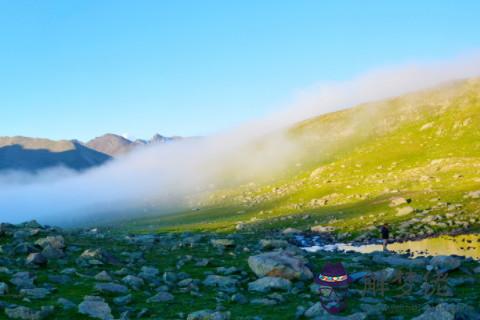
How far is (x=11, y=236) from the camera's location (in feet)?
158

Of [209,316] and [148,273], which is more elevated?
[148,273]

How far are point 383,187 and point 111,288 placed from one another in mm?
94441

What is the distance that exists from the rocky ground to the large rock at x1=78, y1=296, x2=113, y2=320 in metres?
0.05

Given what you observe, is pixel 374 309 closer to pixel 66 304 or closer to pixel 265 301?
pixel 265 301

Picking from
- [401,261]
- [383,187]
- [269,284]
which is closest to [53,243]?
[269,284]

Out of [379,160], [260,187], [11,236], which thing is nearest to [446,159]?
[379,160]

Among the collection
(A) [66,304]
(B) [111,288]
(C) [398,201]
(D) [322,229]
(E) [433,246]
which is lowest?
(E) [433,246]

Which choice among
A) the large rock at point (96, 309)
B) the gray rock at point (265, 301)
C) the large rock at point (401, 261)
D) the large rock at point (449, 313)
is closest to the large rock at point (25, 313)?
the large rock at point (96, 309)

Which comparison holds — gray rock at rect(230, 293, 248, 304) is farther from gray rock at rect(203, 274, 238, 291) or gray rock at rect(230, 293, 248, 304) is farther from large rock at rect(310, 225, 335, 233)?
large rock at rect(310, 225, 335, 233)

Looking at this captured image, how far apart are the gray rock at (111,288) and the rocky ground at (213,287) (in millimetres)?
60

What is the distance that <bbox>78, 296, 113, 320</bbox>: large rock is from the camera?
22972mm

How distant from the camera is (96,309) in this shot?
23500 mm

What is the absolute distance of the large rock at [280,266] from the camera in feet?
102

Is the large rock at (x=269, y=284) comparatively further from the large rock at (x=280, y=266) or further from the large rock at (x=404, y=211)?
the large rock at (x=404, y=211)
